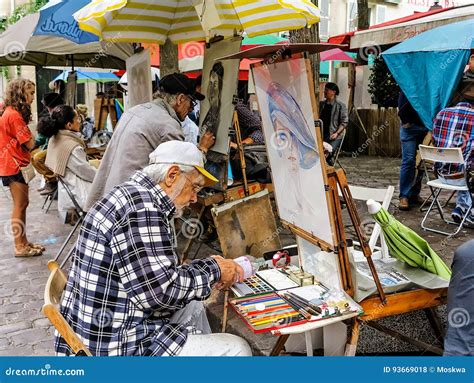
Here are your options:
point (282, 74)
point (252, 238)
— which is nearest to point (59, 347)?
point (282, 74)

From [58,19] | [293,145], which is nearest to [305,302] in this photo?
[293,145]

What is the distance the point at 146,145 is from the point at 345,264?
1.67 m

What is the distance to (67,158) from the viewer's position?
4711mm

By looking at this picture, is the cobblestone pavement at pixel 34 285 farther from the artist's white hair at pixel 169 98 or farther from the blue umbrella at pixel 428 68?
the artist's white hair at pixel 169 98

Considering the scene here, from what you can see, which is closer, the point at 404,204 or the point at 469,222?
the point at 469,222

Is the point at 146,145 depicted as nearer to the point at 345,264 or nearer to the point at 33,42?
the point at 345,264

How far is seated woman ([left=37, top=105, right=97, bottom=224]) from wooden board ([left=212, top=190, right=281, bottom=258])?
1.60 metres

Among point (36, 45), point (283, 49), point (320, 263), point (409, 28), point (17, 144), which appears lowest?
point (320, 263)

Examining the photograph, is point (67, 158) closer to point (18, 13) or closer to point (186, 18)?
point (186, 18)

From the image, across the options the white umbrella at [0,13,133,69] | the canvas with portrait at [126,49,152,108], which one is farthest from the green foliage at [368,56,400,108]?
the canvas with portrait at [126,49,152,108]

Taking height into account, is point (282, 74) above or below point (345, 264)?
above

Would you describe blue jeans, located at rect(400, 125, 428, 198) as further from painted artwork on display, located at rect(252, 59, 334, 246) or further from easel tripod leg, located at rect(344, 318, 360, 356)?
easel tripod leg, located at rect(344, 318, 360, 356)

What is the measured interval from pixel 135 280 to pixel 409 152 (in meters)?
5.23

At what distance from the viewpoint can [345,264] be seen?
2.26 metres
